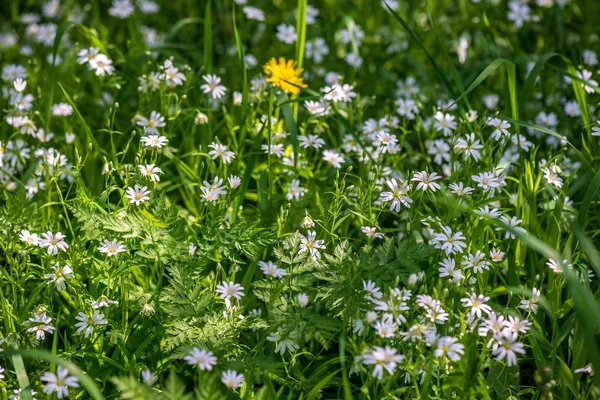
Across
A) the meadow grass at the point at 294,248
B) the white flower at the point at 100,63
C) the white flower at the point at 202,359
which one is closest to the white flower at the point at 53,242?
the meadow grass at the point at 294,248

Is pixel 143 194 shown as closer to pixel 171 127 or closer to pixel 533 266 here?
pixel 171 127

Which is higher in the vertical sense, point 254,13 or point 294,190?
point 254,13

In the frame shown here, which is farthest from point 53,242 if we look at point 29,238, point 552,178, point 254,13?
point 254,13

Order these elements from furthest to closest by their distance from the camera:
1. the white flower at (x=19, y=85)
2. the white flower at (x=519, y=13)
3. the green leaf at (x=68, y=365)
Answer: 1. the white flower at (x=519, y=13)
2. the white flower at (x=19, y=85)
3. the green leaf at (x=68, y=365)

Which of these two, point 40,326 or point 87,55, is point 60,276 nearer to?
point 40,326

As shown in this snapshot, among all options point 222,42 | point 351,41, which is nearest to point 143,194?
point 351,41

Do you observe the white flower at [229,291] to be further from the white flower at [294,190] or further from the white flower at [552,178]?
the white flower at [552,178]

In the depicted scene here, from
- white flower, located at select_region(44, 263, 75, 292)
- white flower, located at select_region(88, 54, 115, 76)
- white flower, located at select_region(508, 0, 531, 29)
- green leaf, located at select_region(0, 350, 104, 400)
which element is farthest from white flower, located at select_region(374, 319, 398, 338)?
white flower, located at select_region(508, 0, 531, 29)
